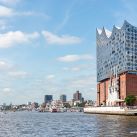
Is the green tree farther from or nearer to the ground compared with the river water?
farther from the ground

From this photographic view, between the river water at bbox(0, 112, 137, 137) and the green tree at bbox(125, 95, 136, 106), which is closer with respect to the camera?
the river water at bbox(0, 112, 137, 137)

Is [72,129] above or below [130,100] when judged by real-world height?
below

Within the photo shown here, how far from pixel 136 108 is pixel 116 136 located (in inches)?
4143

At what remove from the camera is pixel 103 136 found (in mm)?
53062

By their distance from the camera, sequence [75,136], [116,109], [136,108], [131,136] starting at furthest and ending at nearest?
[116,109] → [136,108] → [75,136] → [131,136]

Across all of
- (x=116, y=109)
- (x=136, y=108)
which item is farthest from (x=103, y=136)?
(x=116, y=109)

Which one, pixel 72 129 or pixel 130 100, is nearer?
pixel 72 129

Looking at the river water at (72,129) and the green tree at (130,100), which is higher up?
the green tree at (130,100)

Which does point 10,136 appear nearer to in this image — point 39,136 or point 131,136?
point 39,136

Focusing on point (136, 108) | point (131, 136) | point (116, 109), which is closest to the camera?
point (131, 136)

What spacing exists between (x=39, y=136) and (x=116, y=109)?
11473cm

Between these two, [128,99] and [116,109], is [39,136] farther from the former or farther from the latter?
[128,99]

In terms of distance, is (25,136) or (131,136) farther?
(25,136)

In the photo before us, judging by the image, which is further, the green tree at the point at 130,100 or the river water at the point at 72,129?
the green tree at the point at 130,100
